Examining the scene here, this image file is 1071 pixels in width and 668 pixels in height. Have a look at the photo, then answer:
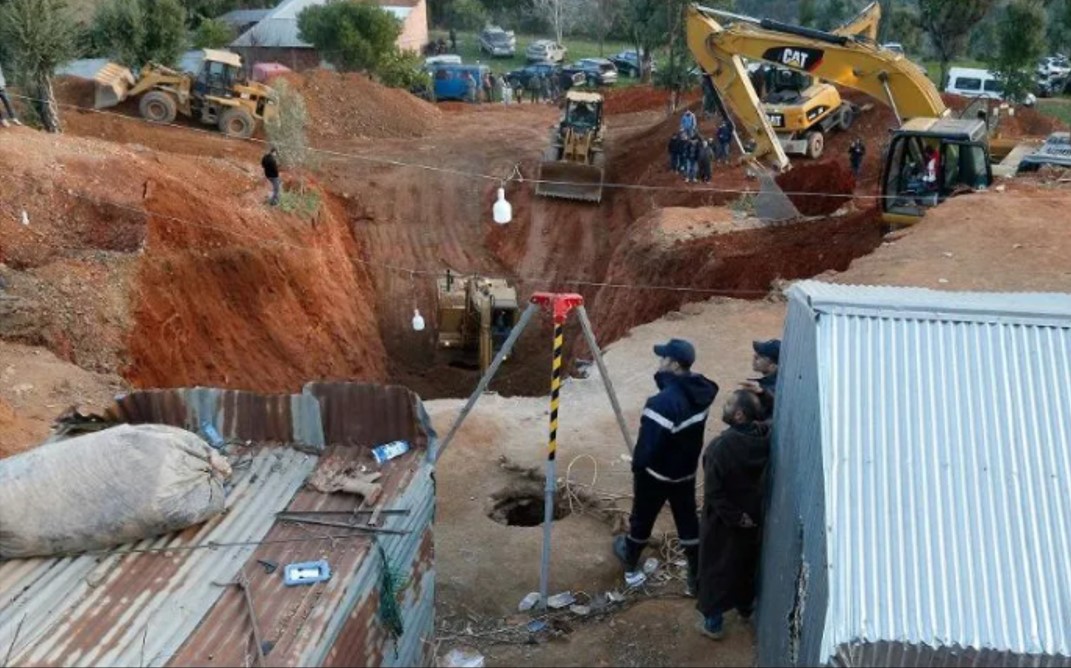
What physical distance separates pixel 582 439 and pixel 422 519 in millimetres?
4897

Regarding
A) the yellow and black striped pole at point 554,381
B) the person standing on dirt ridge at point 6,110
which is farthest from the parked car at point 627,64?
the yellow and black striped pole at point 554,381

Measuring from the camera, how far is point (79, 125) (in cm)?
2580

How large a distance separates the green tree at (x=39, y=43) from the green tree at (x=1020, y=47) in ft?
89.0

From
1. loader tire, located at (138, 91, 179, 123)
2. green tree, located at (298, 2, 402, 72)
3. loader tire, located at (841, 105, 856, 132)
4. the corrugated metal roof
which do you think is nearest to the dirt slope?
loader tire, located at (138, 91, 179, 123)

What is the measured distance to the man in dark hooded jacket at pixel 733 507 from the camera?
22.0ft

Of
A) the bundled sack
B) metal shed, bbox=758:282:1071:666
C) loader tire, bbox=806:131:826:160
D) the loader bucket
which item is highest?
metal shed, bbox=758:282:1071:666

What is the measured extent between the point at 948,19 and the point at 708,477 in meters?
33.5

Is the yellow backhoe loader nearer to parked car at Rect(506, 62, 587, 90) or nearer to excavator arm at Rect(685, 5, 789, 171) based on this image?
excavator arm at Rect(685, 5, 789, 171)

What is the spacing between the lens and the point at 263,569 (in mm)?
5559

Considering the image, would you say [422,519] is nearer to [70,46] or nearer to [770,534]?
[770,534]

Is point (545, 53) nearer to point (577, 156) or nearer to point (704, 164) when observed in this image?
point (577, 156)

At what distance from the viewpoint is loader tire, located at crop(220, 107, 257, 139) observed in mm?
27031

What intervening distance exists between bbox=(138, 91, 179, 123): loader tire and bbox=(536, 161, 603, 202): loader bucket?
9.98 m

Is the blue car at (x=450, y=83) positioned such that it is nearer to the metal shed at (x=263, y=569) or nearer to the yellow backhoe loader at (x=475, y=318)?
the yellow backhoe loader at (x=475, y=318)
